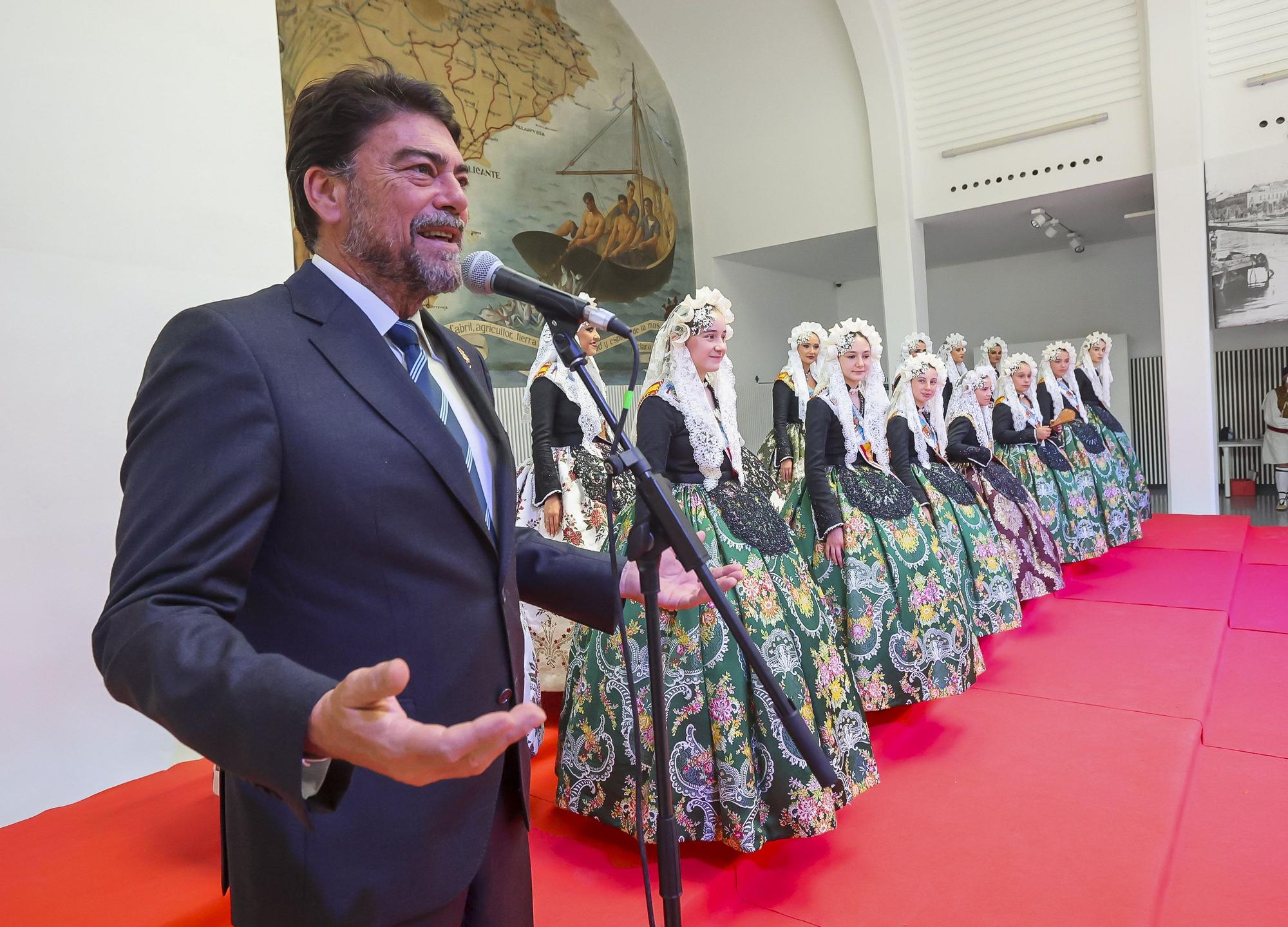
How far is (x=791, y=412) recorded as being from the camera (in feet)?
17.7

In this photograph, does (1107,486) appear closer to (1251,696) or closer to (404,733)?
(1251,696)

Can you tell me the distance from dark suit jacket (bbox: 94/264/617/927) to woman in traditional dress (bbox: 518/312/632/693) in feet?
8.60

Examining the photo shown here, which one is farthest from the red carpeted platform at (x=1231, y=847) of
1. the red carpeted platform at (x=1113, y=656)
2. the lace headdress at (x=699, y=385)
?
the lace headdress at (x=699, y=385)

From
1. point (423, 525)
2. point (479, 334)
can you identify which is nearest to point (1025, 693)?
point (423, 525)

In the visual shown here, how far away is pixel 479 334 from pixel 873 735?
6.27 meters

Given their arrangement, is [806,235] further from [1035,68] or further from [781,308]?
[1035,68]

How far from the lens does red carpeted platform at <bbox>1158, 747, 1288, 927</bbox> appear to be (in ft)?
6.60

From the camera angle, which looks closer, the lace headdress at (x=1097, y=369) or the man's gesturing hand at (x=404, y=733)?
the man's gesturing hand at (x=404, y=733)

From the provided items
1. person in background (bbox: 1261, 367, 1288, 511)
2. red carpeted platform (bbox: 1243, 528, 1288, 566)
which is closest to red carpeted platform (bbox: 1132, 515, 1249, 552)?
red carpeted platform (bbox: 1243, 528, 1288, 566)

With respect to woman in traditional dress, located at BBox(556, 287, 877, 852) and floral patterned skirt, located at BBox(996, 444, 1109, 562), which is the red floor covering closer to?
woman in traditional dress, located at BBox(556, 287, 877, 852)

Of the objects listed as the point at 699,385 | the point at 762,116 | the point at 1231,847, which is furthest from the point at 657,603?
the point at 762,116

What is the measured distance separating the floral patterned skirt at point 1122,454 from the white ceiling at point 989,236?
2976 mm

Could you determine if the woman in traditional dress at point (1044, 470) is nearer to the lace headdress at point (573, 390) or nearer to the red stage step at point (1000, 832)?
the red stage step at point (1000, 832)

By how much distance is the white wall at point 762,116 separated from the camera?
10008 millimetres
